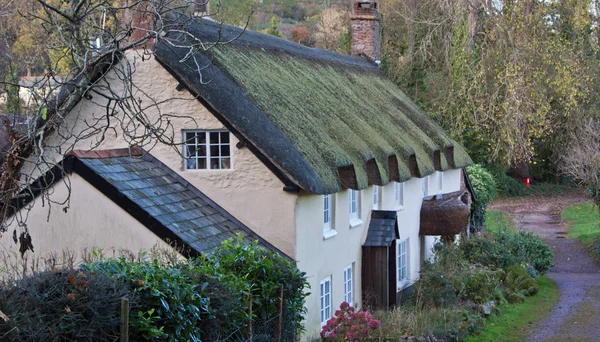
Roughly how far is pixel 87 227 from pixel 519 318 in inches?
450

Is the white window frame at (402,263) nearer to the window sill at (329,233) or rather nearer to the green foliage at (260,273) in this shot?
the window sill at (329,233)

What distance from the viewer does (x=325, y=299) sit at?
51.7 ft

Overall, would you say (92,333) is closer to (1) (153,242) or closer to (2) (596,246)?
(1) (153,242)

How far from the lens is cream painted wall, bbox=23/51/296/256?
14070 mm

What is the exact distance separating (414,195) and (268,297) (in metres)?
11.7

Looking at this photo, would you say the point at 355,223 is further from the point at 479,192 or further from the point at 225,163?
the point at 479,192

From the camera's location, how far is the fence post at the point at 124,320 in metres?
7.55

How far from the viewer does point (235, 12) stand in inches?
1833

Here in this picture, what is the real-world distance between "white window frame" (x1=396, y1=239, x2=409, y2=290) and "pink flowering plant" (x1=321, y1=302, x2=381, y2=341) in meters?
5.75

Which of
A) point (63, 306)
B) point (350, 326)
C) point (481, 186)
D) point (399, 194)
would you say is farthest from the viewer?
point (481, 186)

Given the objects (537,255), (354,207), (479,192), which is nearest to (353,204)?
(354,207)

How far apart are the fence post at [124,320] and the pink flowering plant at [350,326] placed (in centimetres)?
649

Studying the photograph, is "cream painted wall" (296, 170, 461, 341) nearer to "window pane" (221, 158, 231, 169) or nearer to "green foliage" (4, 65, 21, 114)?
"window pane" (221, 158, 231, 169)

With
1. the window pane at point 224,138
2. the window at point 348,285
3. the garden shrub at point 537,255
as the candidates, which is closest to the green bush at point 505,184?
the garden shrub at point 537,255
